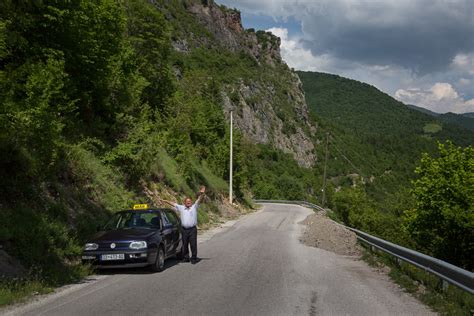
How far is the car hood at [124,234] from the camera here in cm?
1053

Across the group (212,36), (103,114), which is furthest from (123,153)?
(212,36)

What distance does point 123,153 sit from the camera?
19938 millimetres

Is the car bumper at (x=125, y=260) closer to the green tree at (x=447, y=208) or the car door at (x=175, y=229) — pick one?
the car door at (x=175, y=229)

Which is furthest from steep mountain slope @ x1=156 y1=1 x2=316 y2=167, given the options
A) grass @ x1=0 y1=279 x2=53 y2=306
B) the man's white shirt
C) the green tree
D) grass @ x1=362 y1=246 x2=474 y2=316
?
grass @ x1=0 y1=279 x2=53 y2=306

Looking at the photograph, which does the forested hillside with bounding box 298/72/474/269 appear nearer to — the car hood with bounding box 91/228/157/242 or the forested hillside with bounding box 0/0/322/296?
the forested hillside with bounding box 0/0/322/296

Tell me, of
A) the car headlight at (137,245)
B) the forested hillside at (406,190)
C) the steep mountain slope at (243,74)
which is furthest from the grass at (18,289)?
the steep mountain slope at (243,74)

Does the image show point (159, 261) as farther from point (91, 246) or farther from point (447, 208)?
point (447, 208)

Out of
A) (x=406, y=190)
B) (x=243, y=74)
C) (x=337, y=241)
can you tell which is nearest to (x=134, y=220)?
(x=337, y=241)

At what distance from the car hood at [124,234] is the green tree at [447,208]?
2673 centimetres

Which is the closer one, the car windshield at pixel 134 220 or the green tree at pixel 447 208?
the car windshield at pixel 134 220

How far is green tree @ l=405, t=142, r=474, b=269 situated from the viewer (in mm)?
33531

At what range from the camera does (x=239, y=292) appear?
8.52 m

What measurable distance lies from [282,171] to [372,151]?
54749 mm

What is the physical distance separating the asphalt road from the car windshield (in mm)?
1165
